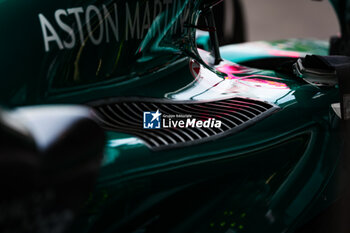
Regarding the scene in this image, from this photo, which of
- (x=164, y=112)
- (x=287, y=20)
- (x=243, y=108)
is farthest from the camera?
(x=287, y=20)

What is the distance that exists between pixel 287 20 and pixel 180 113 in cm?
844

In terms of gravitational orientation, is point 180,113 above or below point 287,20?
above

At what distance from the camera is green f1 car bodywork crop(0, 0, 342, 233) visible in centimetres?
127

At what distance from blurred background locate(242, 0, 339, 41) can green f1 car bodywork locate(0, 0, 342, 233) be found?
7.14 m

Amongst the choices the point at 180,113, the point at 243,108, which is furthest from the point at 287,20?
the point at 180,113

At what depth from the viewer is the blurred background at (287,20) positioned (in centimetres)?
898

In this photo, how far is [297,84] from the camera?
1.88 meters

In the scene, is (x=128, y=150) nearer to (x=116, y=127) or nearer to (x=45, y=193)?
(x=116, y=127)

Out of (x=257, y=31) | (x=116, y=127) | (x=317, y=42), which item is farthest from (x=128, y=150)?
(x=257, y=31)

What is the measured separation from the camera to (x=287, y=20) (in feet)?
31.0

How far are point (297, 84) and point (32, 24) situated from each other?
3.37ft

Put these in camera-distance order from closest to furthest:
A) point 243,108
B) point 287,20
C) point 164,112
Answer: point 164,112 < point 243,108 < point 287,20

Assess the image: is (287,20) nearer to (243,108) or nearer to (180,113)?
(243,108)

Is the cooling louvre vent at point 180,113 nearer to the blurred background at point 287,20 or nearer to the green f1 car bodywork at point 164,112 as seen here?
the green f1 car bodywork at point 164,112
